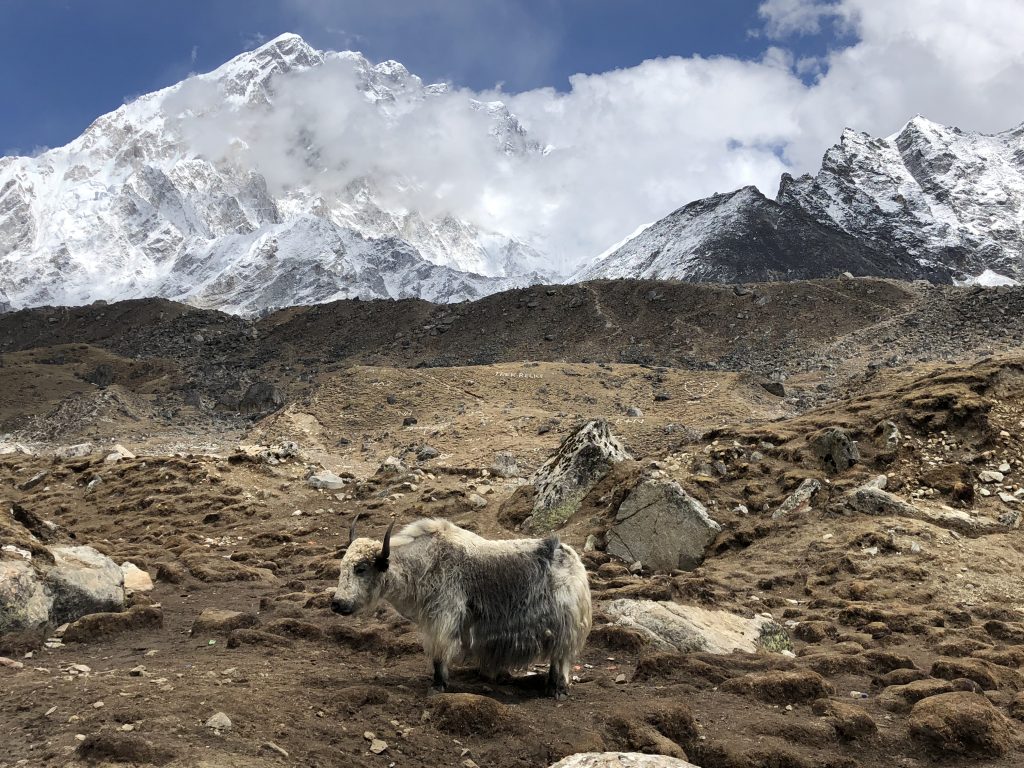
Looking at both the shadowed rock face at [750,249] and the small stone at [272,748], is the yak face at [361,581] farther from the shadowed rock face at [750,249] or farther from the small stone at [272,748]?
the shadowed rock face at [750,249]

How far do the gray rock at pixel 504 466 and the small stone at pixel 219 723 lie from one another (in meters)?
15.7

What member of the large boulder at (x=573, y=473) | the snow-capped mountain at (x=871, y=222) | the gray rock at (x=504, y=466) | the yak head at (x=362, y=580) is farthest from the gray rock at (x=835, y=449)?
the snow-capped mountain at (x=871, y=222)

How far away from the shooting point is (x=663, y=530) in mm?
14234

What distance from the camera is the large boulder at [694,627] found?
921cm

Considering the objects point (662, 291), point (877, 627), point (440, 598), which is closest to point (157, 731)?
point (440, 598)

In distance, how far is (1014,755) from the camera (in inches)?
237

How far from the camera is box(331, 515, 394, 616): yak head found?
22.7 ft

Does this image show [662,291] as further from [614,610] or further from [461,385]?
[614,610]

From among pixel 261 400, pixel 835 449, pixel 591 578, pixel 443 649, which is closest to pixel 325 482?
pixel 591 578

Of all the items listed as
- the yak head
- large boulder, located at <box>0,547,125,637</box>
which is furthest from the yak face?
large boulder, located at <box>0,547,125,637</box>

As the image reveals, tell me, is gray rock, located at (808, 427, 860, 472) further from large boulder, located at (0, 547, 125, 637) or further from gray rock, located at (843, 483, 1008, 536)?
large boulder, located at (0, 547, 125, 637)

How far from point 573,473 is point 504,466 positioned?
4.78m

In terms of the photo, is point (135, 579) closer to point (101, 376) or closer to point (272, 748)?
point (272, 748)

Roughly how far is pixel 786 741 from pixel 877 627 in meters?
4.53
